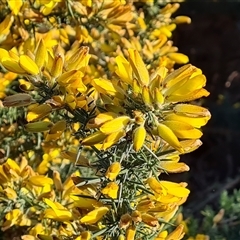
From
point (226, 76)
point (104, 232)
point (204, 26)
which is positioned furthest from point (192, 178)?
point (104, 232)

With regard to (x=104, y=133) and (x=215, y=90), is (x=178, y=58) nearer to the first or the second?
(x=104, y=133)

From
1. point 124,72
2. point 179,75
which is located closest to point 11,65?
point 124,72

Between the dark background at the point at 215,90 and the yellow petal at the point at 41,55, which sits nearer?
the yellow petal at the point at 41,55

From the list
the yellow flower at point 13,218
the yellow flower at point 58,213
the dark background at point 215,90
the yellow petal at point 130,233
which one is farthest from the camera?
the dark background at point 215,90

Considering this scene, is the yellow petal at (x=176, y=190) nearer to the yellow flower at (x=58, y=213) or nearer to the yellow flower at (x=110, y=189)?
the yellow flower at (x=110, y=189)

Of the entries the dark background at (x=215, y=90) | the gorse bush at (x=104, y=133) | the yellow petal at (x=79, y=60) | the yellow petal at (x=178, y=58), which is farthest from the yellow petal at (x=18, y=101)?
the dark background at (x=215, y=90)

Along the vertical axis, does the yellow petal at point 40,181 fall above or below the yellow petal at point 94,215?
below
